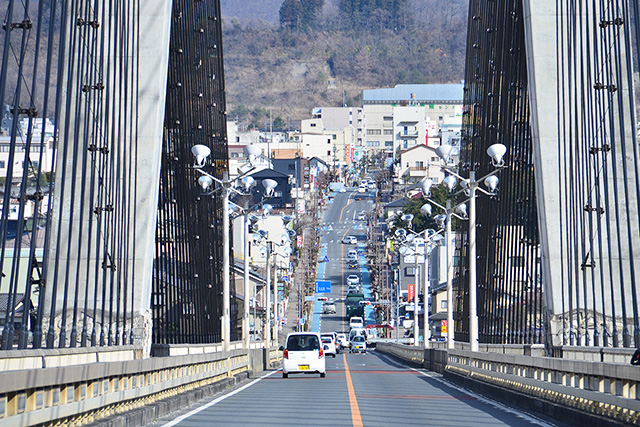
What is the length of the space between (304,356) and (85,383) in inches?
936

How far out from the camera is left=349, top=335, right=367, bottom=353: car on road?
282ft

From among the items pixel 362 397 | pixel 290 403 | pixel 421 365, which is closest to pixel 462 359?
pixel 362 397

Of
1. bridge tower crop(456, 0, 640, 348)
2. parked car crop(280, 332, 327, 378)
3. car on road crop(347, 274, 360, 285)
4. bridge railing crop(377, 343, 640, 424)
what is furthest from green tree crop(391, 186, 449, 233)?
bridge railing crop(377, 343, 640, 424)

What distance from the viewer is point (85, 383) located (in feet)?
48.6

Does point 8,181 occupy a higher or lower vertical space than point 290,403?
higher

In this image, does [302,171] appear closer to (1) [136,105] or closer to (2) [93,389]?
(1) [136,105]

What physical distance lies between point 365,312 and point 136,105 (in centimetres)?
8603

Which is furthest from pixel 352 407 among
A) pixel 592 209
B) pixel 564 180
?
pixel 564 180

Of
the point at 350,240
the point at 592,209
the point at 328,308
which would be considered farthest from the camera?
the point at 350,240

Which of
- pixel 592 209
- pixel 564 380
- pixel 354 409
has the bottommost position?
pixel 354 409

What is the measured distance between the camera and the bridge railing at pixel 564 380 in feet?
49.7

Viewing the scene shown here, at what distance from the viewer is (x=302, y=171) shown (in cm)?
19200

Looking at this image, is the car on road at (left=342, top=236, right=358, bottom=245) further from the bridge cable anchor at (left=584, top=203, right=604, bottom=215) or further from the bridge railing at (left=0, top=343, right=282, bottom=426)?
the bridge railing at (left=0, top=343, right=282, bottom=426)

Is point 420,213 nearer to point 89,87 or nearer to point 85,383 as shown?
point 89,87
